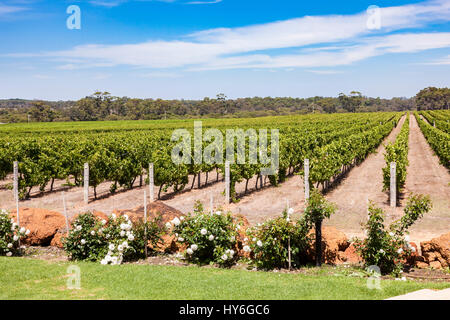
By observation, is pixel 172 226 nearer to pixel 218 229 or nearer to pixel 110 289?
pixel 218 229

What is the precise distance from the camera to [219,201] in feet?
55.7

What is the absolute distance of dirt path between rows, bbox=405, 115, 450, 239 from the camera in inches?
465

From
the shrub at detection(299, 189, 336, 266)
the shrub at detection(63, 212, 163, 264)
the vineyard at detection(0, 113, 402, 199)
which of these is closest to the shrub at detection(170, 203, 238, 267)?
the shrub at detection(63, 212, 163, 264)

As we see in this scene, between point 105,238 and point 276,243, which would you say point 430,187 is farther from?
point 105,238

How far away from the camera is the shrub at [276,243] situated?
26.6 feet

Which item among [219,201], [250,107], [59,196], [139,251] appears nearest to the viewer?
[139,251]

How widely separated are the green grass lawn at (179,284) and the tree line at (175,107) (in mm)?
107374

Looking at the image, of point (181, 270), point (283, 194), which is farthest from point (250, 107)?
point (181, 270)

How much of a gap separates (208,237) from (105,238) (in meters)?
2.34

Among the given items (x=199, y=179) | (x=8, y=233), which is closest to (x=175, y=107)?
(x=199, y=179)

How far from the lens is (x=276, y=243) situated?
813 cm

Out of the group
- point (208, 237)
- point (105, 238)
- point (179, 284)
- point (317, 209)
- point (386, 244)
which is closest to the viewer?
point (179, 284)

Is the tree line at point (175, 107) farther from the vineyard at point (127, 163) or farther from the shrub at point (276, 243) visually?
the shrub at point (276, 243)
